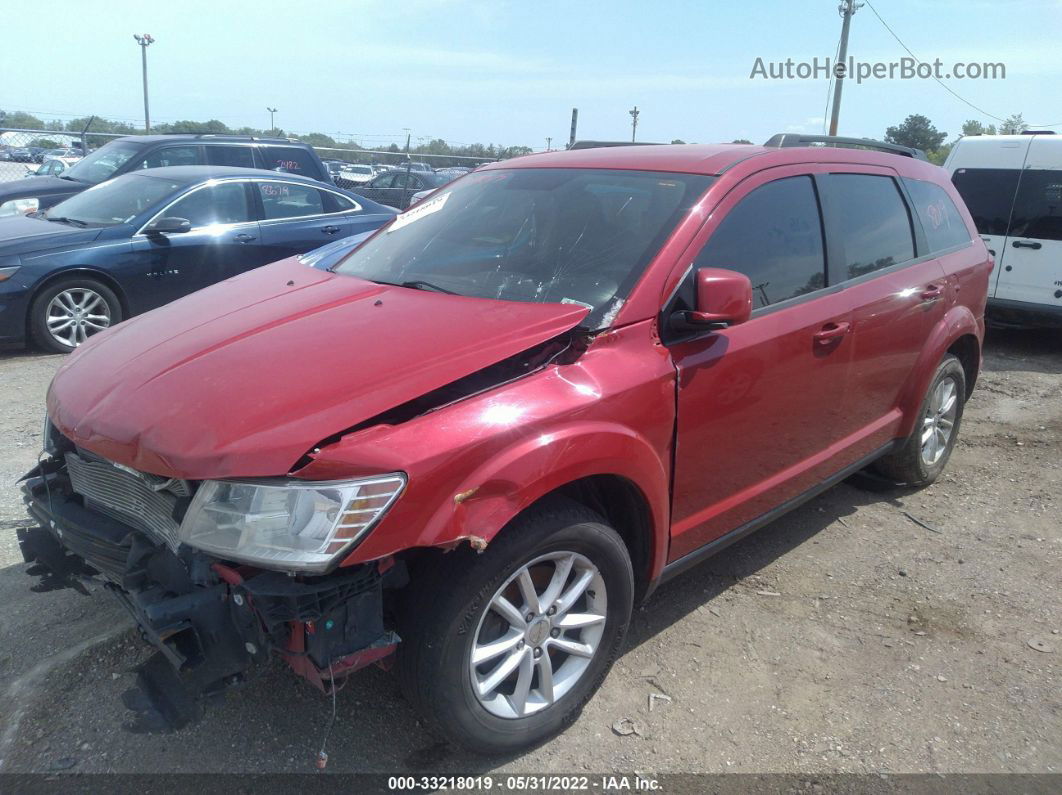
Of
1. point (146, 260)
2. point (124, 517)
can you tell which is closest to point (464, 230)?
point (124, 517)

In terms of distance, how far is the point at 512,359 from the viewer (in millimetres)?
2482

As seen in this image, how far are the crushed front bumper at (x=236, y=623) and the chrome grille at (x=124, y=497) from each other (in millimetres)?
90

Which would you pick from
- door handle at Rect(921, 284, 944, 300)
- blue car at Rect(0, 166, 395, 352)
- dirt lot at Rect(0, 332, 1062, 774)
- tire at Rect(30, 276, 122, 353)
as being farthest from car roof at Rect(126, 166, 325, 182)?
door handle at Rect(921, 284, 944, 300)

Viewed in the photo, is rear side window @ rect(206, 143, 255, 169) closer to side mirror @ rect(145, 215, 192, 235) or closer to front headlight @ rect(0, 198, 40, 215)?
front headlight @ rect(0, 198, 40, 215)

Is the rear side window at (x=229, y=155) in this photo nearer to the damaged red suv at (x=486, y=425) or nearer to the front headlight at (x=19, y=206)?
the front headlight at (x=19, y=206)

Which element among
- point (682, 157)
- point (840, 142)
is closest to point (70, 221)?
point (682, 157)

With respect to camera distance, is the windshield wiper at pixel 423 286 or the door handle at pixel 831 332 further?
the door handle at pixel 831 332

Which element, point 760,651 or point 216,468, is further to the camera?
point 760,651

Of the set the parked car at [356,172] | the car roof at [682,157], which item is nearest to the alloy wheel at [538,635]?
the car roof at [682,157]

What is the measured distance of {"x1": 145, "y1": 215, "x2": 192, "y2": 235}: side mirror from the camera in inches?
283

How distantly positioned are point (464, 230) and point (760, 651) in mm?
2099

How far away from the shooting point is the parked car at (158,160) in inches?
373

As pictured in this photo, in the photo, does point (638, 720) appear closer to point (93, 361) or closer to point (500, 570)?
point (500, 570)

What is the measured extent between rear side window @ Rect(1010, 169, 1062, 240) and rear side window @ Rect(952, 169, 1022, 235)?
10 cm
